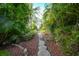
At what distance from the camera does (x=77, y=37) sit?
77.0 inches

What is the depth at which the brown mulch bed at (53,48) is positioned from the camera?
1970mm

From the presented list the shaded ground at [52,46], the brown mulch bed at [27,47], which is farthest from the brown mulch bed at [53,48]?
the brown mulch bed at [27,47]

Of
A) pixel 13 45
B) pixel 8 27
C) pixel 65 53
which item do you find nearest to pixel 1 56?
pixel 13 45

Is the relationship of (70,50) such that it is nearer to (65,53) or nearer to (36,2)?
(65,53)

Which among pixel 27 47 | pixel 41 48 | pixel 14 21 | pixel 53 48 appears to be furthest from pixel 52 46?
pixel 14 21

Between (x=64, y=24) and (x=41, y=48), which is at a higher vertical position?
(x=64, y=24)

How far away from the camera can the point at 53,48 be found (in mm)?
1986

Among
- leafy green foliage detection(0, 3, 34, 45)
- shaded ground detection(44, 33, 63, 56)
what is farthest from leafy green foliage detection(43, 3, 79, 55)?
leafy green foliage detection(0, 3, 34, 45)

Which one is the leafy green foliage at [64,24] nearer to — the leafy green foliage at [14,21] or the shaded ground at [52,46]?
the shaded ground at [52,46]

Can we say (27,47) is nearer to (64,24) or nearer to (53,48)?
(53,48)

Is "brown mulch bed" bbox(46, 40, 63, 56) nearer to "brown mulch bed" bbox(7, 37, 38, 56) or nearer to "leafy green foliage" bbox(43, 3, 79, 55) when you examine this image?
"leafy green foliage" bbox(43, 3, 79, 55)

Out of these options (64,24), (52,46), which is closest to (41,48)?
(52,46)

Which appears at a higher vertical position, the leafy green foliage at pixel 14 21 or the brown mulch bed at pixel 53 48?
the leafy green foliage at pixel 14 21

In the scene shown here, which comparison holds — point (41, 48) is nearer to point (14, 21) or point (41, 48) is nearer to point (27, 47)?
point (27, 47)
